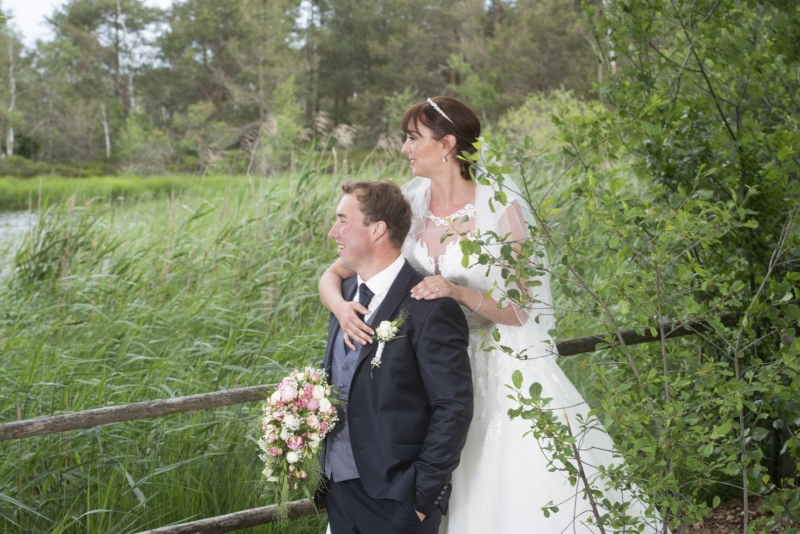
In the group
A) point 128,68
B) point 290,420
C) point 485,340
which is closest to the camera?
point 290,420

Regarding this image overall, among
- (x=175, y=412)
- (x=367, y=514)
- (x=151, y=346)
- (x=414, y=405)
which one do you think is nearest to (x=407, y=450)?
(x=414, y=405)

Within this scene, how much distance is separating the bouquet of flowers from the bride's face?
94 centimetres

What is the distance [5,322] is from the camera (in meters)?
5.04

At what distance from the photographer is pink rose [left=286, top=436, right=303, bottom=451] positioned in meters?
2.25

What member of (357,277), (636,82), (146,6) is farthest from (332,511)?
(146,6)

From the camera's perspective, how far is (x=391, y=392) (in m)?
2.29

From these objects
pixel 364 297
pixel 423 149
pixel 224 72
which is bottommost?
pixel 364 297

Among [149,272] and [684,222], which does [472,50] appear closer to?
[149,272]

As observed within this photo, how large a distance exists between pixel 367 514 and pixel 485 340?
2.03ft

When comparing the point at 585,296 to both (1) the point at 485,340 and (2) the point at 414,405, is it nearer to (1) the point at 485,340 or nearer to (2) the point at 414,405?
(1) the point at 485,340

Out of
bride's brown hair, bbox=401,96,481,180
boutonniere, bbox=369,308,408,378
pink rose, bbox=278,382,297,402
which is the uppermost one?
bride's brown hair, bbox=401,96,481,180

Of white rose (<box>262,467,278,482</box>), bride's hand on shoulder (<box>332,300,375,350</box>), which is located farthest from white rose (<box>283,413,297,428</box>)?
bride's hand on shoulder (<box>332,300,375,350</box>)

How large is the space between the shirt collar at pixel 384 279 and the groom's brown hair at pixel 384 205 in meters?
0.06

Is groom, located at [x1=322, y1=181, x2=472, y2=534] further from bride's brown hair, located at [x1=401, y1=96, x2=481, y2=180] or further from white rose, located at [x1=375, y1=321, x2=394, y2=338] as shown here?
bride's brown hair, located at [x1=401, y1=96, x2=481, y2=180]
